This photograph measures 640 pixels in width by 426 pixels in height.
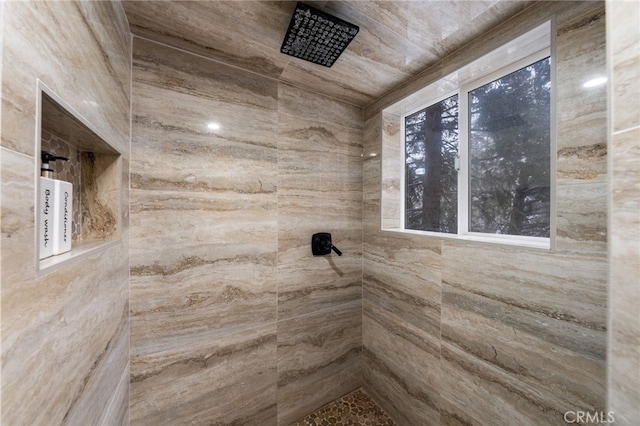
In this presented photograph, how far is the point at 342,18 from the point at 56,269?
3.92 ft

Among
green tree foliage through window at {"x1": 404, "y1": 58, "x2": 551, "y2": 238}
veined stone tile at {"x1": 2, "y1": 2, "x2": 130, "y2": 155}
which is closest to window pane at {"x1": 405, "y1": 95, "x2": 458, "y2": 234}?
green tree foliage through window at {"x1": 404, "y1": 58, "x2": 551, "y2": 238}

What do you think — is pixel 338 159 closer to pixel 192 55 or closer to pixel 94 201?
pixel 192 55

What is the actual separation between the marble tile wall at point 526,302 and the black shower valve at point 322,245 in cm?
42

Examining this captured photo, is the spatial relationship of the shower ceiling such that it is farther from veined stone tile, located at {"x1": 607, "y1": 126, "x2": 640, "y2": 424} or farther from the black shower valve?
the black shower valve

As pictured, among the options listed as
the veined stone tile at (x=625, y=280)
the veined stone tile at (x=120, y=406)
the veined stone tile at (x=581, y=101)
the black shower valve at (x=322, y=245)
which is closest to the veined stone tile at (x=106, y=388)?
the veined stone tile at (x=120, y=406)

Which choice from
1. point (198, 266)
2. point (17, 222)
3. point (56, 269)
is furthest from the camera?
point (198, 266)

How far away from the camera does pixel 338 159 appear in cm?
157

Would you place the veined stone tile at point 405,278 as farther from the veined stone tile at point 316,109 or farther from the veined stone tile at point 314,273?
the veined stone tile at point 316,109

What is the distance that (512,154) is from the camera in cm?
103

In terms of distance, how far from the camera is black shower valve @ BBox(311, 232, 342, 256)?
146cm

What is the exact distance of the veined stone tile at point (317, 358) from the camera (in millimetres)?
1368

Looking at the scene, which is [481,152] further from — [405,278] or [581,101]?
[405,278]

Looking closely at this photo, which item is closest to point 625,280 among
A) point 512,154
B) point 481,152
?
point 512,154

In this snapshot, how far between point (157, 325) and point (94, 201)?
602 mm
